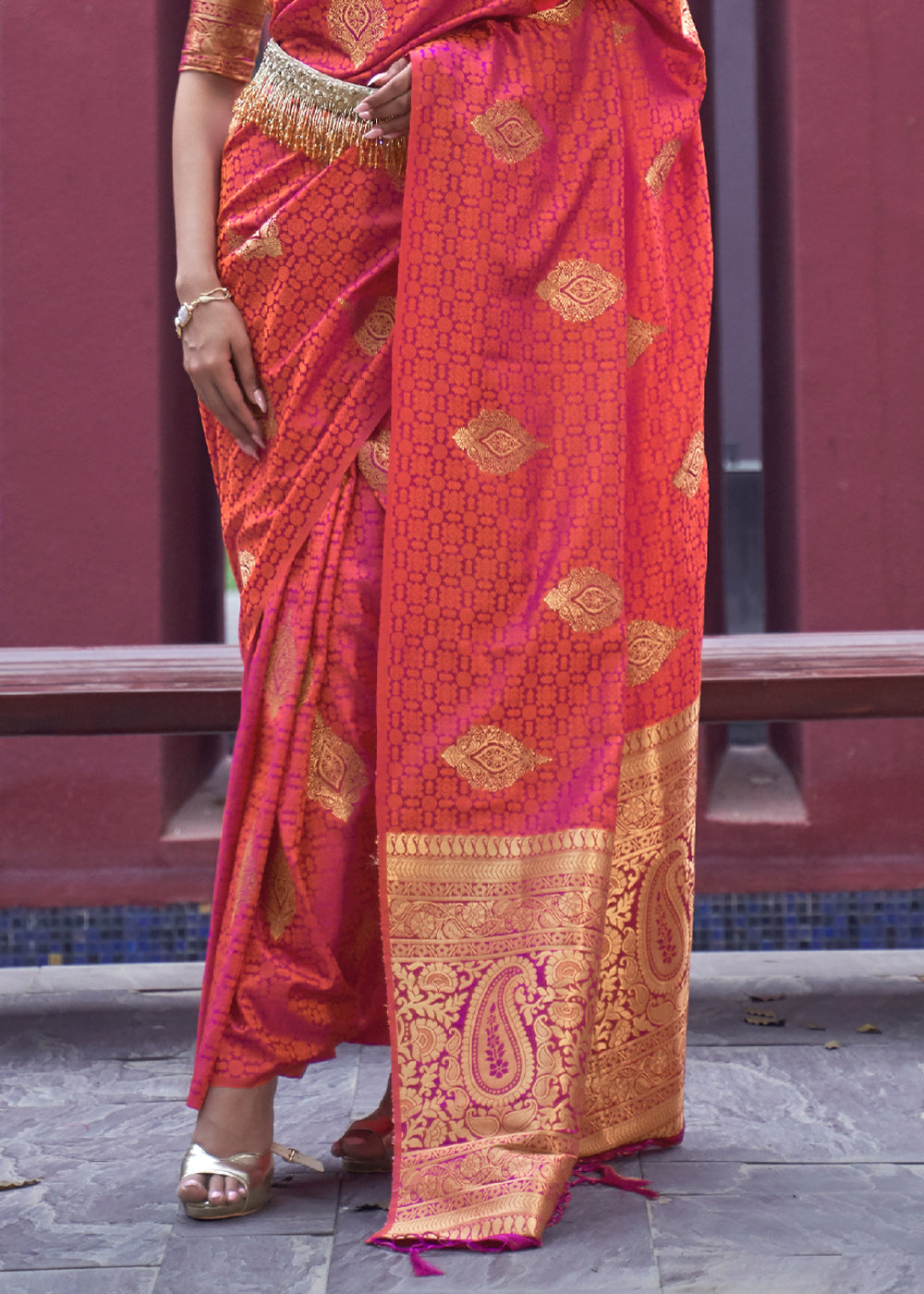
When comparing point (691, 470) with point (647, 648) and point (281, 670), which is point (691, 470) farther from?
point (281, 670)

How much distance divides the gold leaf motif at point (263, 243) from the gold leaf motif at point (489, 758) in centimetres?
60

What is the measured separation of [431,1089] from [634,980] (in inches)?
12.6

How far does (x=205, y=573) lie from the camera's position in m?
3.68

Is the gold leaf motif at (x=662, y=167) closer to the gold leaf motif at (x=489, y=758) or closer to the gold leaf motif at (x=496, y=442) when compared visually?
the gold leaf motif at (x=496, y=442)

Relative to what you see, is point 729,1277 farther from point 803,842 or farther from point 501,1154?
point 803,842

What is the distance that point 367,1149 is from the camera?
1.70m

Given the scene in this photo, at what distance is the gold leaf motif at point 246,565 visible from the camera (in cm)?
163

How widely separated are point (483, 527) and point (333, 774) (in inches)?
12.9

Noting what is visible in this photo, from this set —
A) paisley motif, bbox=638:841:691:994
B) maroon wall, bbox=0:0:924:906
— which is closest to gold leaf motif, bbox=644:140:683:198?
paisley motif, bbox=638:841:691:994

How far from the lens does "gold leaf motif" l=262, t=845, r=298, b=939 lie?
5.12 feet

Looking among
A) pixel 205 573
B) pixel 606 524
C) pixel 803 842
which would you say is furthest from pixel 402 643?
pixel 205 573

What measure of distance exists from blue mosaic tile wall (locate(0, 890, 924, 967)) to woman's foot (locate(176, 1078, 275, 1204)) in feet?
5.20

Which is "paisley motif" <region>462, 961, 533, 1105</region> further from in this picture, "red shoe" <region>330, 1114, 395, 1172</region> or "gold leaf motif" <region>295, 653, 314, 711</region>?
"gold leaf motif" <region>295, 653, 314, 711</region>

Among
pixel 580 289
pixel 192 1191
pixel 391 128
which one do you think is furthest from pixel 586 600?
pixel 192 1191
